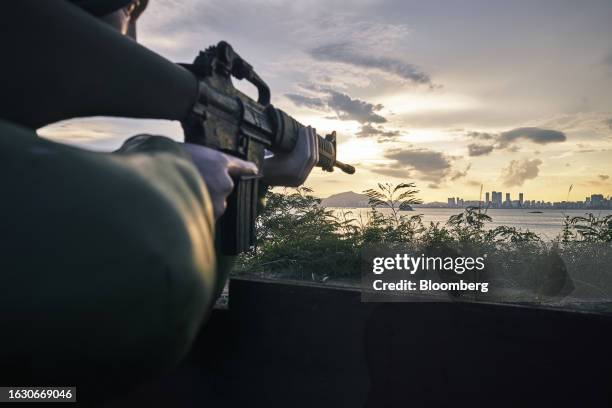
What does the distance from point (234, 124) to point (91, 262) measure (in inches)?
58.2

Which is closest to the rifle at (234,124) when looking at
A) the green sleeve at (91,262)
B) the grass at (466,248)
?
the green sleeve at (91,262)

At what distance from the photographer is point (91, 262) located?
420mm

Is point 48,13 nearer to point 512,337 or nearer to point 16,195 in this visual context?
point 16,195

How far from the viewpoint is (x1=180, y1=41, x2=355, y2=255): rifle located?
156 centimetres

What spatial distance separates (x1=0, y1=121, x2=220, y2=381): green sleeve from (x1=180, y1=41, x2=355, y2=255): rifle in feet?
3.37

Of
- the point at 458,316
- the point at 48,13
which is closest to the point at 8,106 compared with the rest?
the point at 48,13

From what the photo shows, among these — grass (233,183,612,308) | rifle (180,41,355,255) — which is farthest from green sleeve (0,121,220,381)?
grass (233,183,612,308)

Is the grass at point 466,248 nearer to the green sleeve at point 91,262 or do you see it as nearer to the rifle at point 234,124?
the rifle at point 234,124

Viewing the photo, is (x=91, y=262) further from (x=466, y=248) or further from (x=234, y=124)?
(x=466, y=248)

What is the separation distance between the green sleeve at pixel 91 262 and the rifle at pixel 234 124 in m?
1.03

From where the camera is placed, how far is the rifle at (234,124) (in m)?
1.56

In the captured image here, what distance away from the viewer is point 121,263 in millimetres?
433

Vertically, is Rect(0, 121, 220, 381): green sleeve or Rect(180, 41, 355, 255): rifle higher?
Rect(180, 41, 355, 255): rifle

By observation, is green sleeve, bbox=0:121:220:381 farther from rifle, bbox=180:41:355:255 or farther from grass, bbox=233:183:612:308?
grass, bbox=233:183:612:308
